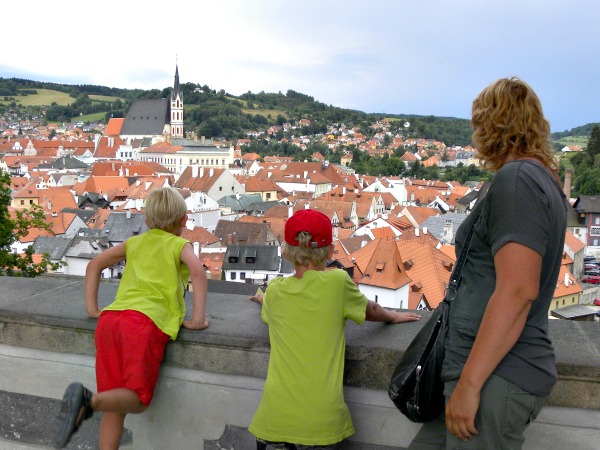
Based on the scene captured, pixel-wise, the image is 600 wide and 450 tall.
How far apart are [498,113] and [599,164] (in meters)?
68.9

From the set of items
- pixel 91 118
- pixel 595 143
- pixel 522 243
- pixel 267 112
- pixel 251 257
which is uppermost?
pixel 522 243

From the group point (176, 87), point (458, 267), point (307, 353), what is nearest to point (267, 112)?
point (176, 87)

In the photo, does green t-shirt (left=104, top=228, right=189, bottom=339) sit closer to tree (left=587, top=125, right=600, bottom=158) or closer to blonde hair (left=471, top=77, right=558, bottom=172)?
blonde hair (left=471, top=77, right=558, bottom=172)

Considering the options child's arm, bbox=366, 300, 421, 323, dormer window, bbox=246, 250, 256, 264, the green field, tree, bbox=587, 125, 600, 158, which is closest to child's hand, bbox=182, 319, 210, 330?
child's arm, bbox=366, 300, 421, 323

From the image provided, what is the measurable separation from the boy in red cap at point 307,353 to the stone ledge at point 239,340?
0.11 m

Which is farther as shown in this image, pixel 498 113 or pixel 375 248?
pixel 375 248

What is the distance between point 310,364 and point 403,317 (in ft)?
1.44

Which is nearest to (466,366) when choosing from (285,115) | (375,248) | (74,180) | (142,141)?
(375,248)

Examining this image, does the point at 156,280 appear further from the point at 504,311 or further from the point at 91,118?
the point at 91,118

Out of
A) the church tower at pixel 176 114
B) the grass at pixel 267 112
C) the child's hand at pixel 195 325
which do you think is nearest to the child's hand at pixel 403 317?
the child's hand at pixel 195 325

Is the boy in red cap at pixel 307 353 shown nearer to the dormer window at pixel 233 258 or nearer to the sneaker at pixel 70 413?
the sneaker at pixel 70 413

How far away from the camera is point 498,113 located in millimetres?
1572

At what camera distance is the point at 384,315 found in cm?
213

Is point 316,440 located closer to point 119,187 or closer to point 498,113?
point 498,113
